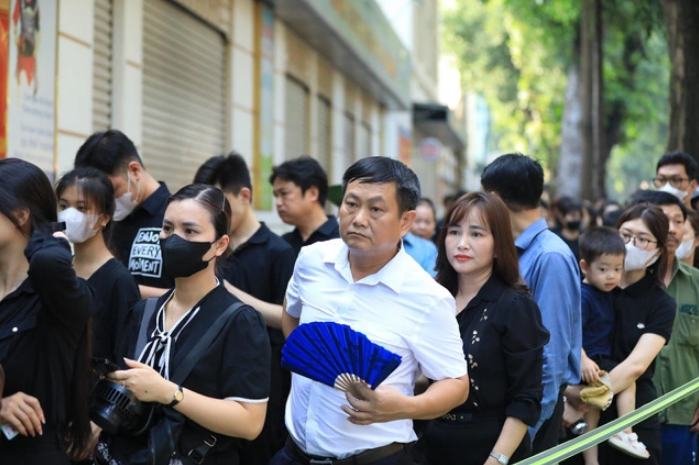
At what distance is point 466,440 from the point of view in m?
4.08

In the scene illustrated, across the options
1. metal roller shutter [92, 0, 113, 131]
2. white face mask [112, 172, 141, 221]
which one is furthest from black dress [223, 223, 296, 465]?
metal roller shutter [92, 0, 113, 131]

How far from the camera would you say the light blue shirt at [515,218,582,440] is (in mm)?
4387

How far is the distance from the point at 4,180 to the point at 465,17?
37.4 meters

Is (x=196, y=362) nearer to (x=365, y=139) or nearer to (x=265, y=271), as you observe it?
(x=265, y=271)

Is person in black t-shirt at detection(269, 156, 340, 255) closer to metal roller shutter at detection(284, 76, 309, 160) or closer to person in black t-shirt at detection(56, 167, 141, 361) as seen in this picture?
person in black t-shirt at detection(56, 167, 141, 361)

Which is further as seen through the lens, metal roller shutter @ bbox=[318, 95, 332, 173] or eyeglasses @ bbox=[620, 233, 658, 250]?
metal roller shutter @ bbox=[318, 95, 332, 173]

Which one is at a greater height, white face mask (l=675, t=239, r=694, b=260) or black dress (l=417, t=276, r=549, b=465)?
white face mask (l=675, t=239, r=694, b=260)

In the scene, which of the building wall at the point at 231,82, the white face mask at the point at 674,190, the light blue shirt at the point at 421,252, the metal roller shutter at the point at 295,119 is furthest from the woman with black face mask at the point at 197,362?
the metal roller shutter at the point at 295,119

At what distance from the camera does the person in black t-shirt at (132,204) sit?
5.26 meters

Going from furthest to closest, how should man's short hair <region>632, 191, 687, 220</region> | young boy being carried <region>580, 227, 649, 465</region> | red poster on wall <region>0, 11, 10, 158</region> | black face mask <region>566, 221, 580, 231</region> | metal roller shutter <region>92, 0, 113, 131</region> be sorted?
black face mask <region>566, 221, 580, 231</region> < metal roller shutter <region>92, 0, 113, 131</region> < red poster on wall <region>0, 11, 10, 158</region> < man's short hair <region>632, 191, 687, 220</region> < young boy being carried <region>580, 227, 649, 465</region>

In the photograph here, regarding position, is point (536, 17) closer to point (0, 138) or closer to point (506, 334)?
point (0, 138)

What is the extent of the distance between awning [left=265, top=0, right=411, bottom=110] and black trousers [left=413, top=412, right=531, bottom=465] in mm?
10282

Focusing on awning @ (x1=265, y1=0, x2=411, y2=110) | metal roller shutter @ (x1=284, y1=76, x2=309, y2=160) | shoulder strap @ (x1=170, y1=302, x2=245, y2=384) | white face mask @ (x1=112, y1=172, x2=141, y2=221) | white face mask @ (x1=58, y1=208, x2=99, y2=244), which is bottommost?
shoulder strap @ (x1=170, y1=302, x2=245, y2=384)

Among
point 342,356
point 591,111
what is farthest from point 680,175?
point 591,111
